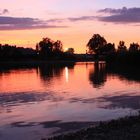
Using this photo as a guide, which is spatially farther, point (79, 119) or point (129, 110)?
point (129, 110)

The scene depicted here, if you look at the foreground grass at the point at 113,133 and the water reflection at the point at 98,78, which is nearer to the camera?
the foreground grass at the point at 113,133

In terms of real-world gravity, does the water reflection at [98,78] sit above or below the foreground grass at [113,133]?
below

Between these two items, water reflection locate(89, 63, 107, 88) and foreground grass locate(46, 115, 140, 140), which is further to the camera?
water reflection locate(89, 63, 107, 88)

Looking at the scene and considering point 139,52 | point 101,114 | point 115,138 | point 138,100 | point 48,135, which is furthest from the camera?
point 139,52

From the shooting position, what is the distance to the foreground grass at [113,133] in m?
17.6

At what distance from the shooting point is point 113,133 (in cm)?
1864

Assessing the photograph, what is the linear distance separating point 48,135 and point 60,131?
1.13 m

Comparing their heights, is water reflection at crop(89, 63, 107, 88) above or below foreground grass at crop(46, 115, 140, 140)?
below

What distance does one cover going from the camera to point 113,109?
3055 centimetres

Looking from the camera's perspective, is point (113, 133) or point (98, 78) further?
point (98, 78)

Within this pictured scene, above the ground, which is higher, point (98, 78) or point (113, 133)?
point (113, 133)

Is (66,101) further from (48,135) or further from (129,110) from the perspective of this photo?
(48,135)

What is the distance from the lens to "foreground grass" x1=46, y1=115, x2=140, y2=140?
17.6 m

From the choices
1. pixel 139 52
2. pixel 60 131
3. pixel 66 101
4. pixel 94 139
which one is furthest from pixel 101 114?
pixel 139 52
